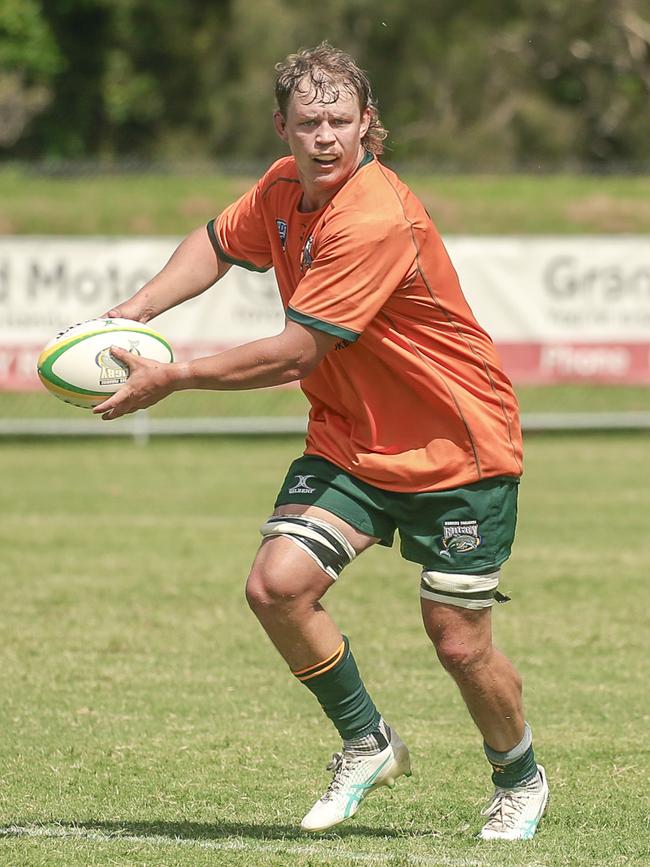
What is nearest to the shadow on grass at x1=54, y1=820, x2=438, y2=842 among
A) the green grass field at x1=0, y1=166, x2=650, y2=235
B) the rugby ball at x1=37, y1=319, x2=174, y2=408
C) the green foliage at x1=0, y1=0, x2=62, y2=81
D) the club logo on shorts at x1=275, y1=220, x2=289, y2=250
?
the rugby ball at x1=37, y1=319, x2=174, y2=408

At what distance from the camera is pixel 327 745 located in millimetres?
5980

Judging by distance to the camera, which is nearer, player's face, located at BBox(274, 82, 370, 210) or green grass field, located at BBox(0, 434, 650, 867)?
player's face, located at BBox(274, 82, 370, 210)

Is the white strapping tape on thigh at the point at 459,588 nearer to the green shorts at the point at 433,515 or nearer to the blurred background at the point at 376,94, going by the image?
the green shorts at the point at 433,515

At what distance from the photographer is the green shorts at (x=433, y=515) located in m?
4.67

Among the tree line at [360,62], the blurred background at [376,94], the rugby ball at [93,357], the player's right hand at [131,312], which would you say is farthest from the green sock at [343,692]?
the tree line at [360,62]

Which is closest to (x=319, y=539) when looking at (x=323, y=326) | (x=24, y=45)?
(x=323, y=326)

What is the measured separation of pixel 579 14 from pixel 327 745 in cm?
3334

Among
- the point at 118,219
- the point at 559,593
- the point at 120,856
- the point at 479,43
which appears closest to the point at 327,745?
the point at 120,856

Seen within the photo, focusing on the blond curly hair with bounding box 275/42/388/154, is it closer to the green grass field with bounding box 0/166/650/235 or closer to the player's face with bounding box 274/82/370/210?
the player's face with bounding box 274/82/370/210

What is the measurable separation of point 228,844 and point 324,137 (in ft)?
7.18

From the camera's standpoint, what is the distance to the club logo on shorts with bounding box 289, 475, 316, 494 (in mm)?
4762

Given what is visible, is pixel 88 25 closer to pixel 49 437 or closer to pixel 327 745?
pixel 49 437

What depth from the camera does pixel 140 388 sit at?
4434mm

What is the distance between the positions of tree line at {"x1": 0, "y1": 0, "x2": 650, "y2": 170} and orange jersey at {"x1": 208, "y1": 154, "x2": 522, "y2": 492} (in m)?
29.8
